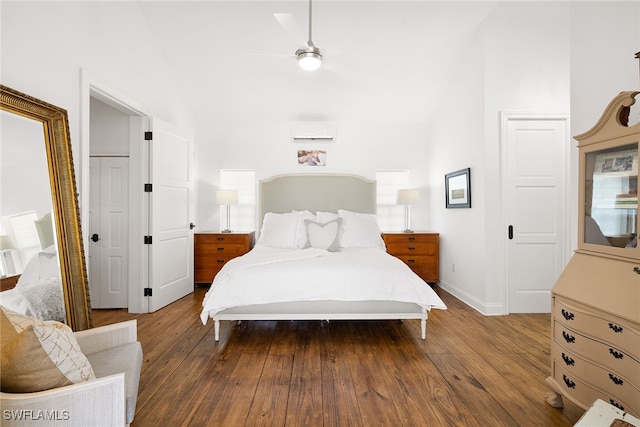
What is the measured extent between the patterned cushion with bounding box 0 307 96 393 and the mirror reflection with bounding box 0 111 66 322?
0.78 m

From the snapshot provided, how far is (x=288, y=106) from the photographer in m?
4.71

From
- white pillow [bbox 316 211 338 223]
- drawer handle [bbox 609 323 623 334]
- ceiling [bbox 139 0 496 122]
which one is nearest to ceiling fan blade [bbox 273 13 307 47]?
ceiling [bbox 139 0 496 122]

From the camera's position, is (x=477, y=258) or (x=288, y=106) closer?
(x=477, y=258)

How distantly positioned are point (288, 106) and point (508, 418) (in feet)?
14.4

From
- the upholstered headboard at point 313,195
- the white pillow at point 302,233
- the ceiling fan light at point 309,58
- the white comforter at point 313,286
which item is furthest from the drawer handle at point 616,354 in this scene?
the upholstered headboard at point 313,195

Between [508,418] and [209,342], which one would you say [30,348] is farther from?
[508,418]

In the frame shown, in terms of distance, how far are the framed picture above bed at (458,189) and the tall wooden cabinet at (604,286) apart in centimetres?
192

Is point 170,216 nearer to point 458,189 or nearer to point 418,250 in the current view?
point 418,250

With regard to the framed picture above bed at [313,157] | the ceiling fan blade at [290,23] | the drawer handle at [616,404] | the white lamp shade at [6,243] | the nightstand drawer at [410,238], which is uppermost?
the ceiling fan blade at [290,23]

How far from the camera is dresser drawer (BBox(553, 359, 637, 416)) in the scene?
1.44 metres

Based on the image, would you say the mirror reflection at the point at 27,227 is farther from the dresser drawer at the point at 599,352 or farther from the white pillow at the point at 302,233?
the dresser drawer at the point at 599,352

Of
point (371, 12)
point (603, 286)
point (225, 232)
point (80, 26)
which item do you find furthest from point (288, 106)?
point (603, 286)

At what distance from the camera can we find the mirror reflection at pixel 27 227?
1.75 m

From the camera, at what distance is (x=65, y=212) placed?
6.98ft
